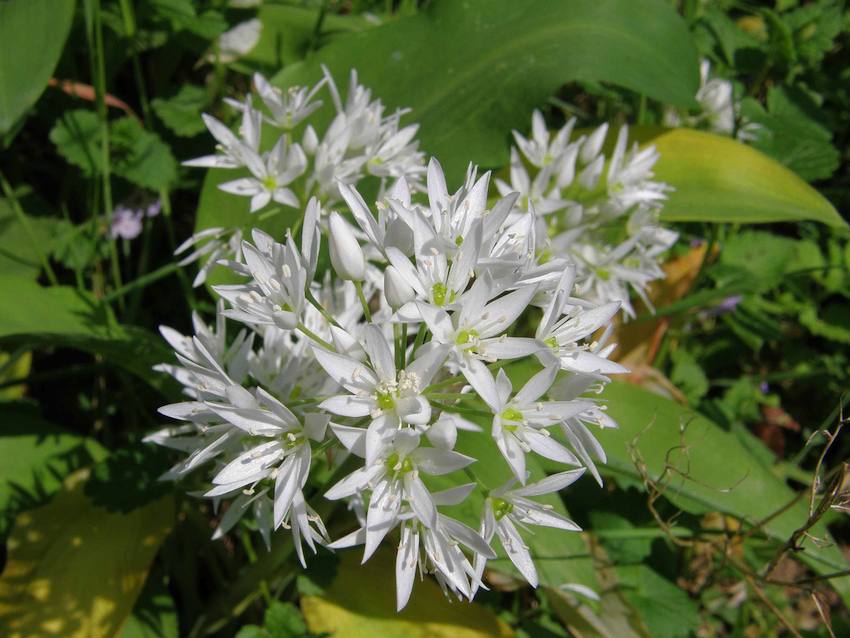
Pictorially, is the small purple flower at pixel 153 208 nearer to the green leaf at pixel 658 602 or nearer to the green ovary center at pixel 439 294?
the green ovary center at pixel 439 294

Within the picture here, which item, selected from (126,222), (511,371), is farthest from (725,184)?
(126,222)

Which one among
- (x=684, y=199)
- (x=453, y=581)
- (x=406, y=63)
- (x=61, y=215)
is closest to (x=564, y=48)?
(x=406, y=63)

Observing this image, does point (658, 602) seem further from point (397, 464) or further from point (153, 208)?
point (153, 208)

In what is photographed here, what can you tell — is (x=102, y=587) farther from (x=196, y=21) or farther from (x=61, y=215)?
(x=196, y=21)

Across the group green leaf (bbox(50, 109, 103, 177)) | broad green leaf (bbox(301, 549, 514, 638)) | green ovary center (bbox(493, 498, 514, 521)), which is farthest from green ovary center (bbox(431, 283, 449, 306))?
green leaf (bbox(50, 109, 103, 177))

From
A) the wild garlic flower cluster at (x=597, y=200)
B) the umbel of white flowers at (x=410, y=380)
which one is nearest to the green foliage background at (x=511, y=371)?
the wild garlic flower cluster at (x=597, y=200)

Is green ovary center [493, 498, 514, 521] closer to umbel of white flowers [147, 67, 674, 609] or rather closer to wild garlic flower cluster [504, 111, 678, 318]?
umbel of white flowers [147, 67, 674, 609]
